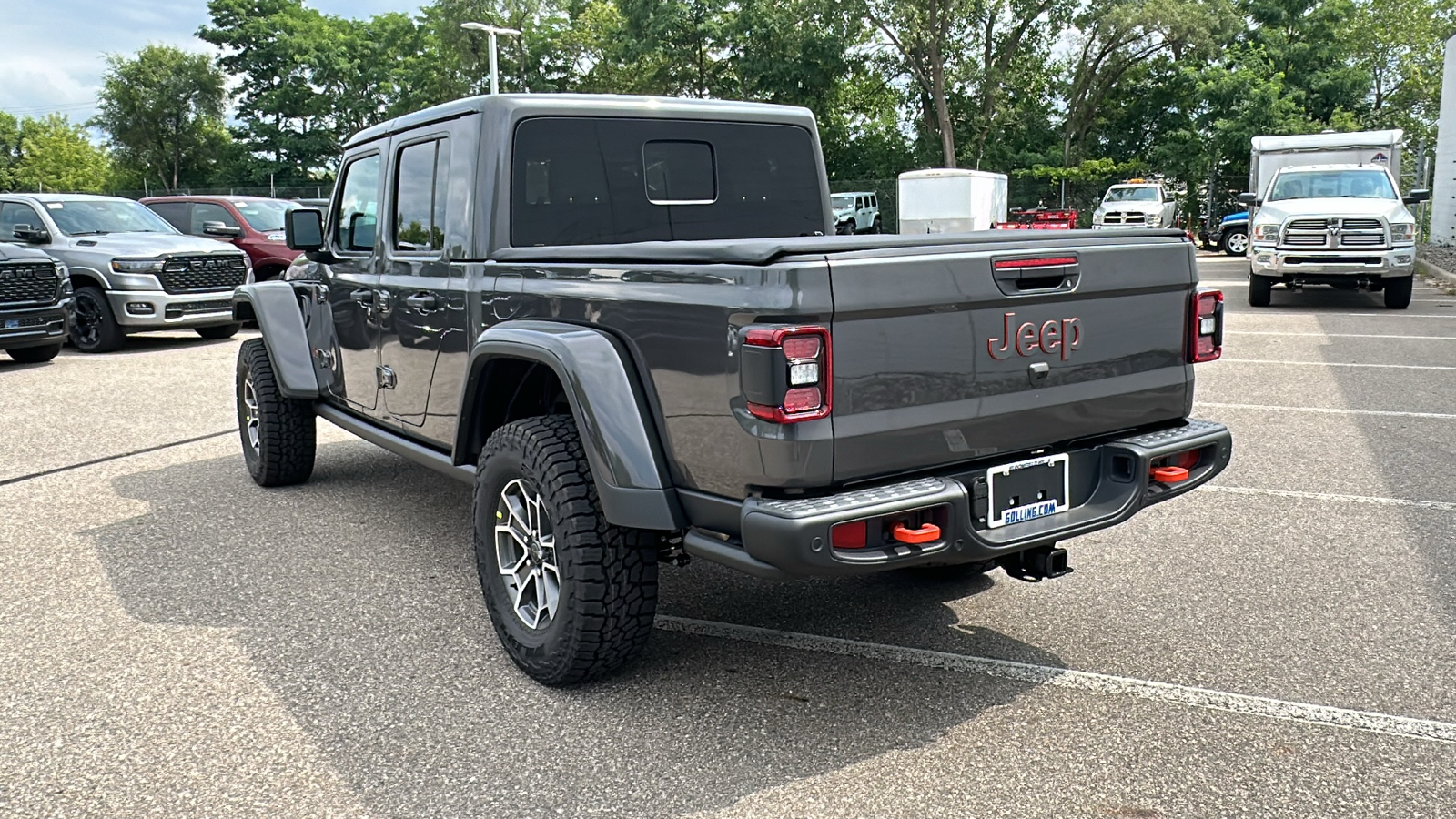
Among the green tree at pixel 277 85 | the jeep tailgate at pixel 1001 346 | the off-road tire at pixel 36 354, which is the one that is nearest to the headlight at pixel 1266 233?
the jeep tailgate at pixel 1001 346

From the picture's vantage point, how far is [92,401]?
9.92 meters

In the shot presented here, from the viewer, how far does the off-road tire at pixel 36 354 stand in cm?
1273

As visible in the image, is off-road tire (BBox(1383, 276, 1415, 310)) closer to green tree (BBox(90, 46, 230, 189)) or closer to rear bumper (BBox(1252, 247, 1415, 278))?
rear bumper (BBox(1252, 247, 1415, 278))

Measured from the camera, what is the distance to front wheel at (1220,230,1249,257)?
93.7 feet

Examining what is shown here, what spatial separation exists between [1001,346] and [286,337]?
404cm

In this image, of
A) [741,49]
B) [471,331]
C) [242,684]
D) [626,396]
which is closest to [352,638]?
[242,684]

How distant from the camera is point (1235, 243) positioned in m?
28.9

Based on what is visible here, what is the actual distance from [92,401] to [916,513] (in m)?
8.93

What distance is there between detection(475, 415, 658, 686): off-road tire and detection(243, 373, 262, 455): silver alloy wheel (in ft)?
11.0

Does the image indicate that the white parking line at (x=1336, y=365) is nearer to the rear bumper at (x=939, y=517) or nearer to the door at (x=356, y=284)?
the rear bumper at (x=939, y=517)

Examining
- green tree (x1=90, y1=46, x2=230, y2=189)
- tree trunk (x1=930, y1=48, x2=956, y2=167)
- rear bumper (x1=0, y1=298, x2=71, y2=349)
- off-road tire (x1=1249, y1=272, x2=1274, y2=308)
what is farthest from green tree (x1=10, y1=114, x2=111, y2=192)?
off-road tire (x1=1249, y1=272, x2=1274, y2=308)

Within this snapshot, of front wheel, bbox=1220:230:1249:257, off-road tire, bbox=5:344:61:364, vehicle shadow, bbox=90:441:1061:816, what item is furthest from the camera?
front wheel, bbox=1220:230:1249:257

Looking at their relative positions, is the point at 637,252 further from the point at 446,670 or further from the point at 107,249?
the point at 107,249

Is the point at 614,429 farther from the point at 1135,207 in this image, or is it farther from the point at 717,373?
the point at 1135,207
